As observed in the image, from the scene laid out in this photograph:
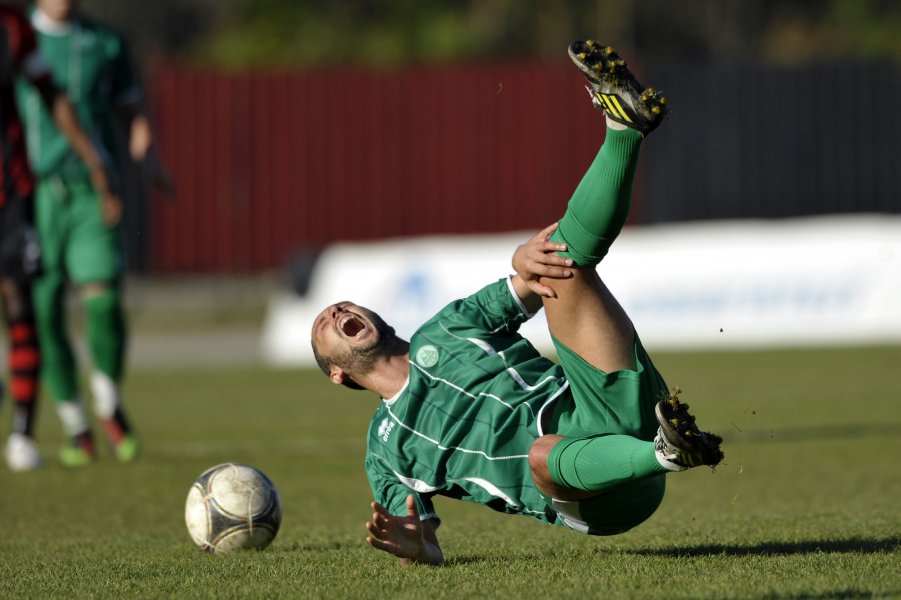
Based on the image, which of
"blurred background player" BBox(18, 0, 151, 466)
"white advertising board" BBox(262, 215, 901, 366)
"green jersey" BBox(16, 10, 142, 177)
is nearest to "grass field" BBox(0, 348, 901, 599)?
"blurred background player" BBox(18, 0, 151, 466)

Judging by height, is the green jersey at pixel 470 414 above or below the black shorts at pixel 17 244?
above

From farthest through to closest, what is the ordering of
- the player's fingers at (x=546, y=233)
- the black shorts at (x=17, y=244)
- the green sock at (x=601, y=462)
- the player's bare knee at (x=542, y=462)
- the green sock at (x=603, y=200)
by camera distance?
the black shorts at (x=17, y=244) < the player's fingers at (x=546, y=233) < the player's bare knee at (x=542, y=462) < the green sock at (x=603, y=200) < the green sock at (x=601, y=462)

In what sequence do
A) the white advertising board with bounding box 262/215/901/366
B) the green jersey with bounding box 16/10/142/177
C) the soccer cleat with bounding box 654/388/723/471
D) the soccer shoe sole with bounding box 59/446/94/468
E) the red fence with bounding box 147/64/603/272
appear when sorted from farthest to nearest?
the red fence with bounding box 147/64/603/272 < the white advertising board with bounding box 262/215/901/366 < the green jersey with bounding box 16/10/142/177 < the soccer shoe sole with bounding box 59/446/94/468 < the soccer cleat with bounding box 654/388/723/471

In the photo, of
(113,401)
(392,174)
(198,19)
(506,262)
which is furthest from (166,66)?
(198,19)

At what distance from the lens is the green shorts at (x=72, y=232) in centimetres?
920

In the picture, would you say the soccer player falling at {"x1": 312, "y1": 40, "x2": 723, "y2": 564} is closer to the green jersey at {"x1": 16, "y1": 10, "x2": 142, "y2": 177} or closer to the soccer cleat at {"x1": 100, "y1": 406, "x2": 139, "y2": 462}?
the soccer cleat at {"x1": 100, "y1": 406, "x2": 139, "y2": 462}

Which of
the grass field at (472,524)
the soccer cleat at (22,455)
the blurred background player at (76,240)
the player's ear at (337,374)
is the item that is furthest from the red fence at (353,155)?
the player's ear at (337,374)

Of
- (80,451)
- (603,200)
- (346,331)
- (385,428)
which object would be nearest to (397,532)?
(385,428)

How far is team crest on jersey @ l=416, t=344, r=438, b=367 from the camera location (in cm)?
503

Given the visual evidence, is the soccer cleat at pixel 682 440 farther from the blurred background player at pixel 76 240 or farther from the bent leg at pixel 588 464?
the blurred background player at pixel 76 240

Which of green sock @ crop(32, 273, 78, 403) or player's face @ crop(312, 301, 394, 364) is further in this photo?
green sock @ crop(32, 273, 78, 403)

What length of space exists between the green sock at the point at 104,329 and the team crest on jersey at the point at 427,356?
4656mm

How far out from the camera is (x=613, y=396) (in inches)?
186

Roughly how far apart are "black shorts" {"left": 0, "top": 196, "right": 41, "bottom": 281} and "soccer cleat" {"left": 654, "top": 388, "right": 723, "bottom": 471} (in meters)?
5.45
